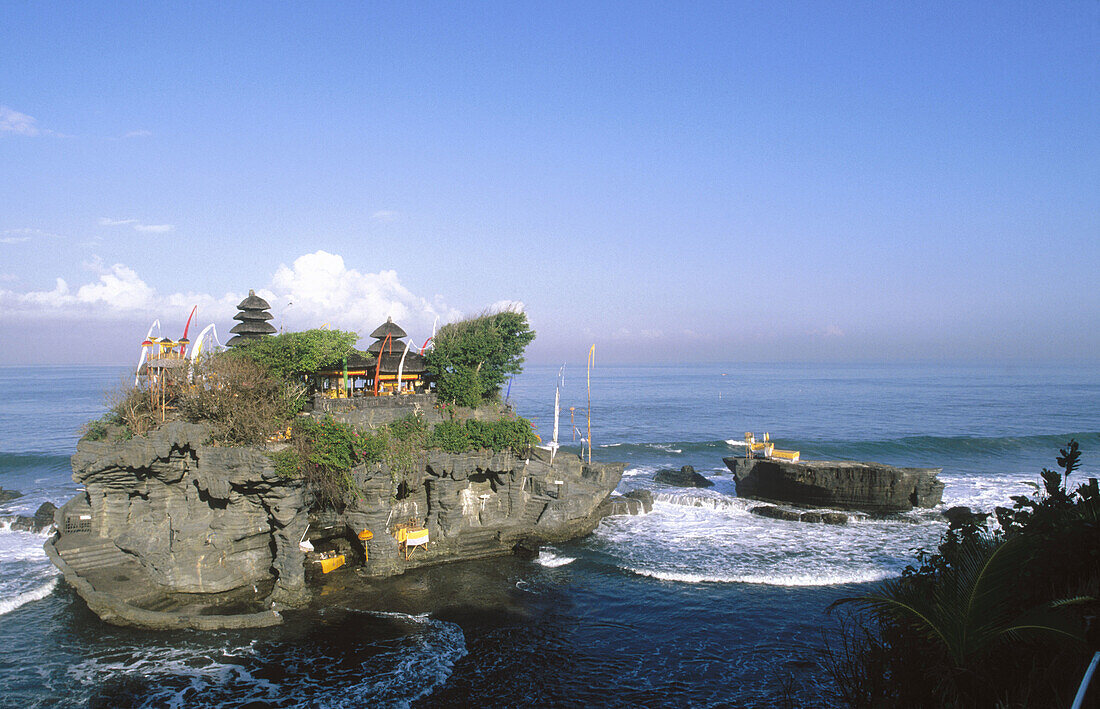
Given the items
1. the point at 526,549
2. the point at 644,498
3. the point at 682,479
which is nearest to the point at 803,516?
the point at 644,498

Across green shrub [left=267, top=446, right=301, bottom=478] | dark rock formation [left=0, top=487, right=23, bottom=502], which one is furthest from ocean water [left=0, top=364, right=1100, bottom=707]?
green shrub [left=267, top=446, right=301, bottom=478]

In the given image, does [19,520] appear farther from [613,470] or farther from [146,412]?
[613,470]

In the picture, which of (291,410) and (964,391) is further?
(964,391)

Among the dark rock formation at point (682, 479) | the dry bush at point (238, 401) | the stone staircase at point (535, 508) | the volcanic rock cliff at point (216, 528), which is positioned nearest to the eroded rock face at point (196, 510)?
the volcanic rock cliff at point (216, 528)

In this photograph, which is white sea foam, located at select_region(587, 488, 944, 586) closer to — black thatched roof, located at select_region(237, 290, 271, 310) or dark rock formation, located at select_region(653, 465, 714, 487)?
dark rock formation, located at select_region(653, 465, 714, 487)

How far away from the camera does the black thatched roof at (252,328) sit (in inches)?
1128

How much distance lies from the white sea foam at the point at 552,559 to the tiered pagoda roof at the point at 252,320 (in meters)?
17.0

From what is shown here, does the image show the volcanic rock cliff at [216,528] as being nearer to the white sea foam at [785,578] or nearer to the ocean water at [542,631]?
the ocean water at [542,631]

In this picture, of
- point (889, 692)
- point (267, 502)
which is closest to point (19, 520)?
point (267, 502)

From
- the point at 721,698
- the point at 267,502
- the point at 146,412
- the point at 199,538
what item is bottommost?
the point at 721,698

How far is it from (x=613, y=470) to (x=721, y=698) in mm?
18003

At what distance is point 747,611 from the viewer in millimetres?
19672

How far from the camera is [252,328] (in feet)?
94.2

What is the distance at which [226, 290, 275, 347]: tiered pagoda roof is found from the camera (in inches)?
1128
